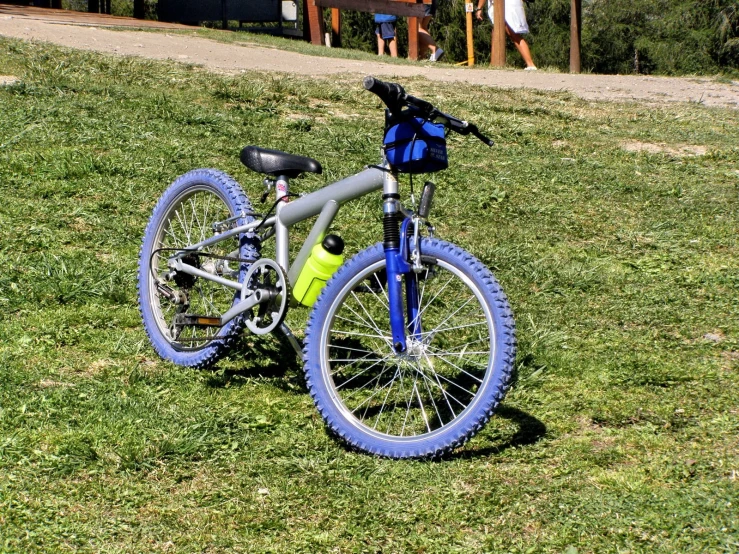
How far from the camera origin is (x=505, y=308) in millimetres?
3781

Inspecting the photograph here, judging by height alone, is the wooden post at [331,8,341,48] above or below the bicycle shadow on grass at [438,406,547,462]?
above

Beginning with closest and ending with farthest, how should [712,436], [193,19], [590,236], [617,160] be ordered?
[712,436]
[590,236]
[617,160]
[193,19]

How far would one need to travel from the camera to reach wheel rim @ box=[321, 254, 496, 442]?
401cm

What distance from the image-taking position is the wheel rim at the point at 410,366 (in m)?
4.01

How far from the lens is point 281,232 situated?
4480 millimetres

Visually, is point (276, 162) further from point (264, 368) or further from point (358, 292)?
point (264, 368)

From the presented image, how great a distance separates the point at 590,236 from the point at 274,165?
10.4 ft

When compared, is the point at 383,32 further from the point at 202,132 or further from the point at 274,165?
the point at 274,165

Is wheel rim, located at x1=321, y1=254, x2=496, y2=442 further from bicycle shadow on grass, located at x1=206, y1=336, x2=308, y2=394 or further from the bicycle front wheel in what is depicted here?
bicycle shadow on grass, located at x1=206, y1=336, x2=308, y2=394

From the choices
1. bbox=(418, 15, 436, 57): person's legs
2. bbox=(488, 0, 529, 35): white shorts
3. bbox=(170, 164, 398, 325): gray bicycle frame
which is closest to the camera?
bbox=(170, 164, 398, 325): gray bicycle frame

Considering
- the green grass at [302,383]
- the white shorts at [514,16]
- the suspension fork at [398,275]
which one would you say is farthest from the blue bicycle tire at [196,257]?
the white shorts at [514,16]

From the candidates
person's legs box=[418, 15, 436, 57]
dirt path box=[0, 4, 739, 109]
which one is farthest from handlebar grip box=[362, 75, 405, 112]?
person's legs box=[418, 15, 436, 57]

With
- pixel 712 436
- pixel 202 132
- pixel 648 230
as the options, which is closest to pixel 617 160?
pixel 648 230

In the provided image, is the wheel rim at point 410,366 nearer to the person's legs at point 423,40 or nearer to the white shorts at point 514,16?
the white shorts at point 514,16
